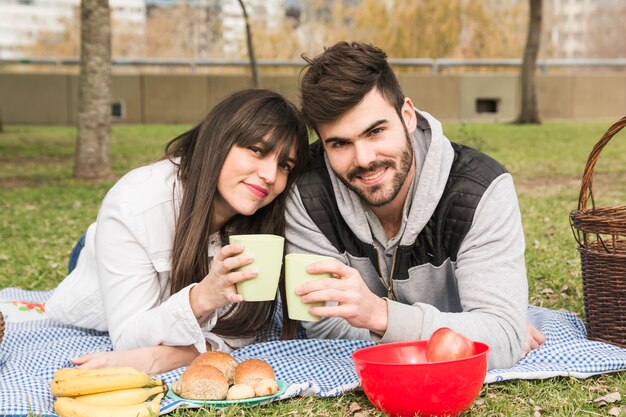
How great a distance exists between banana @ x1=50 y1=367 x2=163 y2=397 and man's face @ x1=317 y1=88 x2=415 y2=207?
1.02 metres

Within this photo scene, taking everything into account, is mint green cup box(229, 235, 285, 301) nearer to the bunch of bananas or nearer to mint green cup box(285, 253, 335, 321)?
mint green cup box(285, 253, 335, 321)

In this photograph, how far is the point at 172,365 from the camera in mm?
3326

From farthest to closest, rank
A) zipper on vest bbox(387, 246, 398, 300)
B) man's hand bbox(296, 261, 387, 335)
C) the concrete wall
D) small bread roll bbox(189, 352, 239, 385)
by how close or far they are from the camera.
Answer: the concrete wall, zipper on vest bbox(387, 246, 398, 300), small bread roll bbox(189, 352, 239, 385), man's hand bbox(296, 261, 387, 335)

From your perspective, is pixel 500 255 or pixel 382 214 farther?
pixel 382 214

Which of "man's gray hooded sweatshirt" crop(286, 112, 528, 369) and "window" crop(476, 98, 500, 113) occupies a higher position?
"window" crop(476, 98, 500, 113)

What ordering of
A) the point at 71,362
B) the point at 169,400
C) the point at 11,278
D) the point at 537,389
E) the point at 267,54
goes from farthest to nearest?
the point at 267,54, the point at 11,278, the point at 71,362, the point at 537,389, the point at 169,400

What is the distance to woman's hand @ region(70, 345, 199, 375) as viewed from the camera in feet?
10.5

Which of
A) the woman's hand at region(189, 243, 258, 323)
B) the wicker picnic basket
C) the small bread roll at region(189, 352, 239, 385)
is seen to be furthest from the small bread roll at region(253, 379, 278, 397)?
the wicker picnic basket

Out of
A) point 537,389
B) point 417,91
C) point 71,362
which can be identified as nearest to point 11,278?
point 71,362

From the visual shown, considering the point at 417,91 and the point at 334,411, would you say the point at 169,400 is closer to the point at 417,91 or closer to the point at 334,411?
the point at 334,411

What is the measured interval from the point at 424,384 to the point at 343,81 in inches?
44.0

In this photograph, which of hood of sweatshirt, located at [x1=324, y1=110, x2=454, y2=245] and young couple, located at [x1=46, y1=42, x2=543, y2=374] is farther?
hood of sweatshirt, located at [x1=324, y1=110, x2=454, y2=245]

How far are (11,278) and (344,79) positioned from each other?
318 cm

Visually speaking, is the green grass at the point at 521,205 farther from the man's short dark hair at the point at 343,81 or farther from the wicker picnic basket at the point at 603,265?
the man's short dark hair at the point at 343,81
